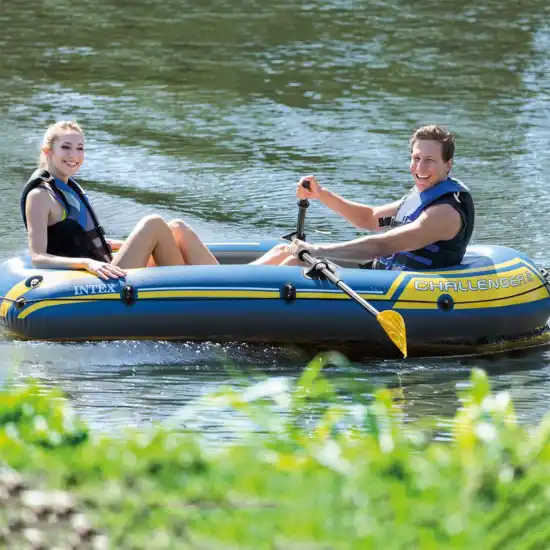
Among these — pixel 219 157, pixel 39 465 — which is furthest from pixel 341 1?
pixel 39 465

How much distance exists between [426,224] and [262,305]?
0.88 meters

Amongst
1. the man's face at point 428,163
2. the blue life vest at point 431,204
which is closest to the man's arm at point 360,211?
the blue life vest at point 431,204

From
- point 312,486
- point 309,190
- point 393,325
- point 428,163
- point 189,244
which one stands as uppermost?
point 428,163

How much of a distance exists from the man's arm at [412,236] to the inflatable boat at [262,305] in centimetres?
10

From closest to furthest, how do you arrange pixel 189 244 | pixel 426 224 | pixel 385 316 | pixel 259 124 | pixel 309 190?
pixel 385 316 → pixel 426 224 → pixel 189 244 → pixel 309 190 → pixel 259 124

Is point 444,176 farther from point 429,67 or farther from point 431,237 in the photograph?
point 429,67

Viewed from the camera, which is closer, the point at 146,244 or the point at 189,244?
the point at 146,244

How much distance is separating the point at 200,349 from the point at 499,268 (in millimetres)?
1556

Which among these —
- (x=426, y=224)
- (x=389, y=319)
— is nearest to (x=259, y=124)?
(x=426, y=224)

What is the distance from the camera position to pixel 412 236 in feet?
19.8

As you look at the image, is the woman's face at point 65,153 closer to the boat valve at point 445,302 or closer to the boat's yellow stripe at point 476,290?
the boat's yellow stripe at point 476,290

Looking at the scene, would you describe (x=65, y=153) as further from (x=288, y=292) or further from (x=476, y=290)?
(x=476, y=290)

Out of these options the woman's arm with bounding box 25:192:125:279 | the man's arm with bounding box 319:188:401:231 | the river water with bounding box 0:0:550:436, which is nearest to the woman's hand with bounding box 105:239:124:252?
the woman's arm with bounding box 25:192:125:279

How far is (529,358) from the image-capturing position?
6.24 m
